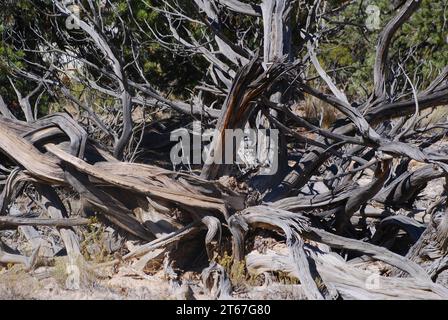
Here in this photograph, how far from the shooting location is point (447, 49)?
1153 centimetres

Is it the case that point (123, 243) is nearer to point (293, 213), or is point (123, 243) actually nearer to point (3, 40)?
point (293, 213)

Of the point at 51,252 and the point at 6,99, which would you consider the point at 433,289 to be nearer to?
the point at 51,252

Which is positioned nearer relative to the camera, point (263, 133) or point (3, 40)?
point (263, 133)

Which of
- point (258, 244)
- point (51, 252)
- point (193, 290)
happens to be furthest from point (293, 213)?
point (51, 252)

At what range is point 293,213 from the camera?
18.7ft

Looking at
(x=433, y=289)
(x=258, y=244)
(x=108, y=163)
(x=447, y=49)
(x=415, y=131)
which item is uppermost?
(x=447, y=49)

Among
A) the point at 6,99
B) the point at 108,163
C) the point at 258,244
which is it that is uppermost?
the point at 6,99

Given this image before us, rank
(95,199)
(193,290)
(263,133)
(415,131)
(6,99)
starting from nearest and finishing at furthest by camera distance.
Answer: (193,290), (95,199), (415,131), (263,133), (6,99)

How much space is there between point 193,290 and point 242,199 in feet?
3.05

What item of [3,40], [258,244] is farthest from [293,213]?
[3,40]

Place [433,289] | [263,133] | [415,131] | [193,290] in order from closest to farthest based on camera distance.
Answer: [433,289]
[193,290]
[415,131]
[263,133]

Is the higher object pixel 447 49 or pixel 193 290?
pixel 447 49

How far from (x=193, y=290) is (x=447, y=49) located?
786 centimetres

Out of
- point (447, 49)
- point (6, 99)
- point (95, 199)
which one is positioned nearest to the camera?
point (95, 199)
